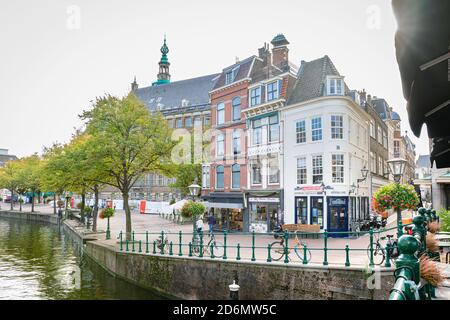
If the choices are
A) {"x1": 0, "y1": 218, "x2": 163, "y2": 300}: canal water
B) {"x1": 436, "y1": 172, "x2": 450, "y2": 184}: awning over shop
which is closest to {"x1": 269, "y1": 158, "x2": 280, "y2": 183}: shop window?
{"x1": 436, "y1": 172, "x2": 450, "y2": 184}: awning over shop

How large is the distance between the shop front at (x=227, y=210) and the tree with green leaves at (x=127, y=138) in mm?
6682

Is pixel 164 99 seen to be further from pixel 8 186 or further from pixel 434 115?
pixel 434 115

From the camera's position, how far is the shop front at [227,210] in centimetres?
2822

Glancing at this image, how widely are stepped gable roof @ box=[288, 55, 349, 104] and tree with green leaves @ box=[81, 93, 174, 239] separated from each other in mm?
9689

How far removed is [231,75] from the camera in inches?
1211

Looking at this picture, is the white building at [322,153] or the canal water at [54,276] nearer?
the canal water at [54,276]

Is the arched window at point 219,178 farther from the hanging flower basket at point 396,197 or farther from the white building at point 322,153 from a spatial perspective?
the hanging flower basket at point 396,197

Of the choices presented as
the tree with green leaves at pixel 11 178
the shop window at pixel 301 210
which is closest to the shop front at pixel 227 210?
the shop window at pixel 301 210

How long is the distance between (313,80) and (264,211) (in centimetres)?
1025

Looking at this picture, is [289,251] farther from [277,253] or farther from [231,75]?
[231,75]

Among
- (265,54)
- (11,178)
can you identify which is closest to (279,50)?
(265,54)

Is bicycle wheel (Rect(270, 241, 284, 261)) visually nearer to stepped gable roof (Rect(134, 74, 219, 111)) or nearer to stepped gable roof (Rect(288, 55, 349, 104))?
stepped gable roof (Rect(288, 55, 349, 104))

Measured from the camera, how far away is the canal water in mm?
15367
